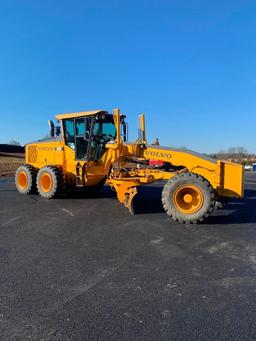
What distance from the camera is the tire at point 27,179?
11.2m

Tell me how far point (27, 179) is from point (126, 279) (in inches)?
319

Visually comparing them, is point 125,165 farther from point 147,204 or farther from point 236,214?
point 236,214

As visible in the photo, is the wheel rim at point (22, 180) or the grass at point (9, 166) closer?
the wheel rim at point (22, 180)

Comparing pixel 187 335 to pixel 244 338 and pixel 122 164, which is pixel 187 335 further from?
pixel 122 164

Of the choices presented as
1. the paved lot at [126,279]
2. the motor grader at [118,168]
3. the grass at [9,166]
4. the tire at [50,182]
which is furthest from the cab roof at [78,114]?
the grass at [9,166]

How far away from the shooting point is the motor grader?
279 inches

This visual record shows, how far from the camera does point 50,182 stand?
10.2m

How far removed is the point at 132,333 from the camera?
2846 millimetres

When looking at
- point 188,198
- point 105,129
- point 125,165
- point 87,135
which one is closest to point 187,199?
point 188,198

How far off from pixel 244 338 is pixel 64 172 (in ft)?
27.7

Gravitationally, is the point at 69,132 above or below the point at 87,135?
above

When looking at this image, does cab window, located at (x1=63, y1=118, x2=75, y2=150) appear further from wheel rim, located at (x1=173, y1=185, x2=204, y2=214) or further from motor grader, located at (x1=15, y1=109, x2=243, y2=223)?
wheel rim, located at (x1=173, y1=185, x2=204, y2=214)

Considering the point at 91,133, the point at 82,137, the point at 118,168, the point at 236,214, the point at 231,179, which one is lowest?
the point at 236,214

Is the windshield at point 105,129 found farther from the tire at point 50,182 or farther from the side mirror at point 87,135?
the tire at point 50,182
